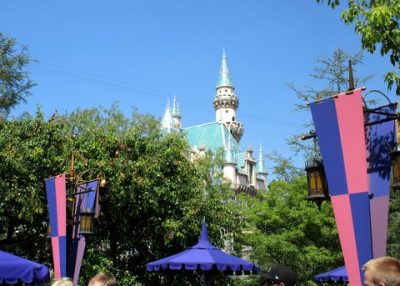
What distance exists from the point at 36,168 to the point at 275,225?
1162 centimetres

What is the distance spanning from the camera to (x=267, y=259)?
2400 centimetres

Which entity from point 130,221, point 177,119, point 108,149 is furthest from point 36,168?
point 177,119

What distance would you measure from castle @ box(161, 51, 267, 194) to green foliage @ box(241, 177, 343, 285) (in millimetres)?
29262

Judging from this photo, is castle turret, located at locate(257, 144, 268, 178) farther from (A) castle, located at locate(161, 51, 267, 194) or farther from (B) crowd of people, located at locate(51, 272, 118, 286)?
(B) crowd of people, located at locate(51, 272, 118, 286)

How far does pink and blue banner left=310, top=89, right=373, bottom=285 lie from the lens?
4.90 m

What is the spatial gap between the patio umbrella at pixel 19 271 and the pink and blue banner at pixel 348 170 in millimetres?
4722

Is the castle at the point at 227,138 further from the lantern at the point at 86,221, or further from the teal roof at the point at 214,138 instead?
the lantern at the point at 86,221

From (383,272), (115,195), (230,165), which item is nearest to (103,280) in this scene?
(383,272)

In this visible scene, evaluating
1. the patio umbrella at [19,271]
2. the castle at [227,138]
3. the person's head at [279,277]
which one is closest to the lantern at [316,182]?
the person's head at [279,277]

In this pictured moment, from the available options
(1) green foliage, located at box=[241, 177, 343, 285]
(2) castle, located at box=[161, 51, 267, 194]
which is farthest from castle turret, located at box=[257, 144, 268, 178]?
(1) green foliage, located at box=[241, 177, 343, 285]

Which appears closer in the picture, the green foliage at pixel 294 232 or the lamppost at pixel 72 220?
the lamppost at pixel 72 220

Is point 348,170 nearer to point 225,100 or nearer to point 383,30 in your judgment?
point 383,30

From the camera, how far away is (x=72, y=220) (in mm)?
10406

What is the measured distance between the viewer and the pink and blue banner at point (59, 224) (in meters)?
9.63
